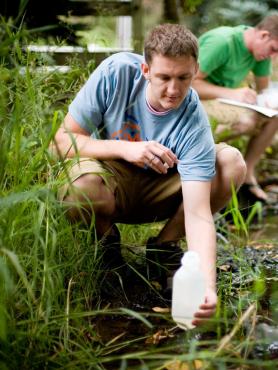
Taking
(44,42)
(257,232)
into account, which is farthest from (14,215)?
(257,232)

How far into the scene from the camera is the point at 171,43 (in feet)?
7.73

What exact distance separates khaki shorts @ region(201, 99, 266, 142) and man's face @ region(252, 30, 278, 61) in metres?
0.48

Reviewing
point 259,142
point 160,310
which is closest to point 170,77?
point 160,310

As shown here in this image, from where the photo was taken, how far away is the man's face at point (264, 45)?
15.6 feet

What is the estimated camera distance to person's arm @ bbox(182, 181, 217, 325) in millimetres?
2176

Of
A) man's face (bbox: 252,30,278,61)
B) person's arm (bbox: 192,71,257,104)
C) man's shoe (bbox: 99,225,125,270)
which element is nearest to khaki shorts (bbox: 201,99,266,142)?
person's arm (bbox: 192,71,257,104)

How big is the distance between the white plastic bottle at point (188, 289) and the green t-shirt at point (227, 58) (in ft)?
9.87

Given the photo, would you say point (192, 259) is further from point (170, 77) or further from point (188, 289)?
point (170, 77)

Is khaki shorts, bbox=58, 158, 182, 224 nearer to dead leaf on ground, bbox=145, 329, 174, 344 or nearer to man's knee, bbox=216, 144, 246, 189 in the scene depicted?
man's knee, bbox=216, 144, 246, 189

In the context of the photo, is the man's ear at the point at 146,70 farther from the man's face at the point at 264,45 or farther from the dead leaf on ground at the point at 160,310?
the man's face at the point at 264,45

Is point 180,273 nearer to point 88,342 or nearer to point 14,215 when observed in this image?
point 88,342

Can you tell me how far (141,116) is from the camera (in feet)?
8.70

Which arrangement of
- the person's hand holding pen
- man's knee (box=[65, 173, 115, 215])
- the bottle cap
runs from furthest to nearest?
the person's hand holding pen
man's knee (box=[65, 173, 115, 215])
the bottle cap

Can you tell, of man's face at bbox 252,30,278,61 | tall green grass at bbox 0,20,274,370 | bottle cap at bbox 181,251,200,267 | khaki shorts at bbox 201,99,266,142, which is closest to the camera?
tall green grass at bbox 0,20,274,370
